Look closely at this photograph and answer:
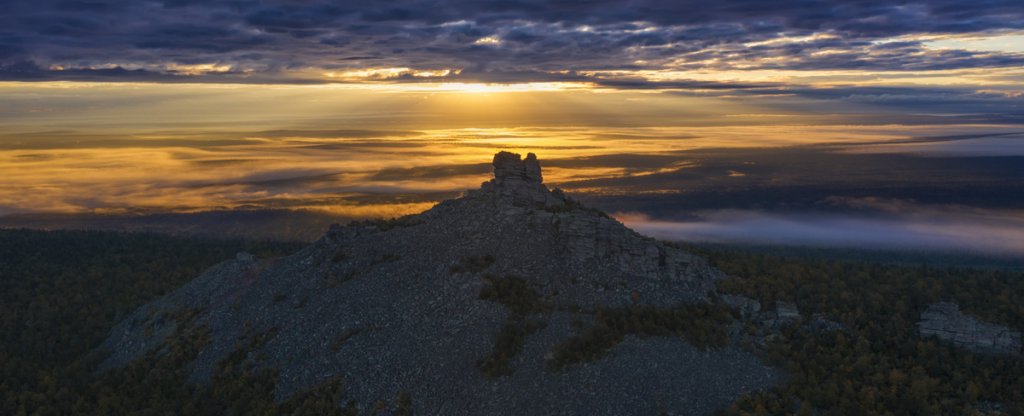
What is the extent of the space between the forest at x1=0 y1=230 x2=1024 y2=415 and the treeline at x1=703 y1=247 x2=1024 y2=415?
9cm

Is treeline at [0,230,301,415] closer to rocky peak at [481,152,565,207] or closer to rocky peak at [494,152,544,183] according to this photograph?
rocky peak at [481,152,565,207]

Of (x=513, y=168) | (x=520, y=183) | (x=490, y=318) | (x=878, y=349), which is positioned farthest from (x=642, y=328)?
(x=513, y=168)

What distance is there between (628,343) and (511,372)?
26.3 feet

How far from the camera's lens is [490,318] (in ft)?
170

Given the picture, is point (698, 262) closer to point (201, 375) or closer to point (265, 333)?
point (265, 333)

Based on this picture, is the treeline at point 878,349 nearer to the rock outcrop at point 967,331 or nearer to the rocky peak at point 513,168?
the rock outcrop at point 967,331

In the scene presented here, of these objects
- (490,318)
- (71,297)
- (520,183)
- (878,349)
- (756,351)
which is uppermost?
(520,183)

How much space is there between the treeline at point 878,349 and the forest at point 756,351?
0.09 meters

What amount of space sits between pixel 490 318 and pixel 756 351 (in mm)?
17697

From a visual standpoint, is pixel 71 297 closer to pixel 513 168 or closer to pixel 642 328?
pixel 513 168

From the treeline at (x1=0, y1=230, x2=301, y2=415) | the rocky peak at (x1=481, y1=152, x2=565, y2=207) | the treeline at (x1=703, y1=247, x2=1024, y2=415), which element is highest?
the rocky peak at (x1=481, y1=152, x2=565, y2=207)

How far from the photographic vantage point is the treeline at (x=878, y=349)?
43.7 metres

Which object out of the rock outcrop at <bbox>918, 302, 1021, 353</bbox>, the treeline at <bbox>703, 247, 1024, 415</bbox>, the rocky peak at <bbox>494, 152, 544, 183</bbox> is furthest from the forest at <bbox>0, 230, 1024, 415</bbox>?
the rocky peak at <bbox>494, 152, 544, 183</bbox>

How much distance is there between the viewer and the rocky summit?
46.2m
